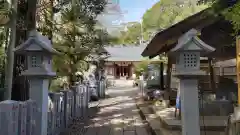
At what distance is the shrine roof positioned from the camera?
40.2 meters

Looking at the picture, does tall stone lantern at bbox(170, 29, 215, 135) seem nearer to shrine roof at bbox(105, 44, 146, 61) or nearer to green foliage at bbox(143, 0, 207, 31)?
green foliage at bbox(143, 0, 207, 31)

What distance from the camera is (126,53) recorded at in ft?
136

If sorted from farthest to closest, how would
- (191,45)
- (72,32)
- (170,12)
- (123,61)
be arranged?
(123,61), (170,12), (72,32), (191,45)

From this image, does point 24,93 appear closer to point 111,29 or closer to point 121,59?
point 111,29

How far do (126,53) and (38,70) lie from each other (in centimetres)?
3747

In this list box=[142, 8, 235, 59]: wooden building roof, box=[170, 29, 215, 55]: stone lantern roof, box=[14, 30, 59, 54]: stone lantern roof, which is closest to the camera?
box=[170, 29, 215, 55]: stone lantern roof

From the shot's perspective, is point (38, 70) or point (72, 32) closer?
point (38, 70)

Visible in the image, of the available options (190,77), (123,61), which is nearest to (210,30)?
(190,77)

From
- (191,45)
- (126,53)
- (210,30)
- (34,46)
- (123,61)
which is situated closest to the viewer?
(191,45)

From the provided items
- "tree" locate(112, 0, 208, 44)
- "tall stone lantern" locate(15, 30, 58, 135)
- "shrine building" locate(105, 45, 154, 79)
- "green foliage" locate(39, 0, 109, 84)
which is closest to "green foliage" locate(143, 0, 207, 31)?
"tree" locate(112, 0, 208, 44)

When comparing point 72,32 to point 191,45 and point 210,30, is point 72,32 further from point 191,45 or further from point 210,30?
point 191,45

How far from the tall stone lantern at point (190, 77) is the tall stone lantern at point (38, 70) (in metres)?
2.07

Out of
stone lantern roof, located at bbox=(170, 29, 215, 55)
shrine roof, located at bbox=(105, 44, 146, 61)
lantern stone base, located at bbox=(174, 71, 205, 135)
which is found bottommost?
lantern stone base, located at bbox=(174, 71, 205, 135)

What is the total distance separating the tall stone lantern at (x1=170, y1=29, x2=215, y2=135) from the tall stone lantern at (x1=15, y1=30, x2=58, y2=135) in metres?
2.07
